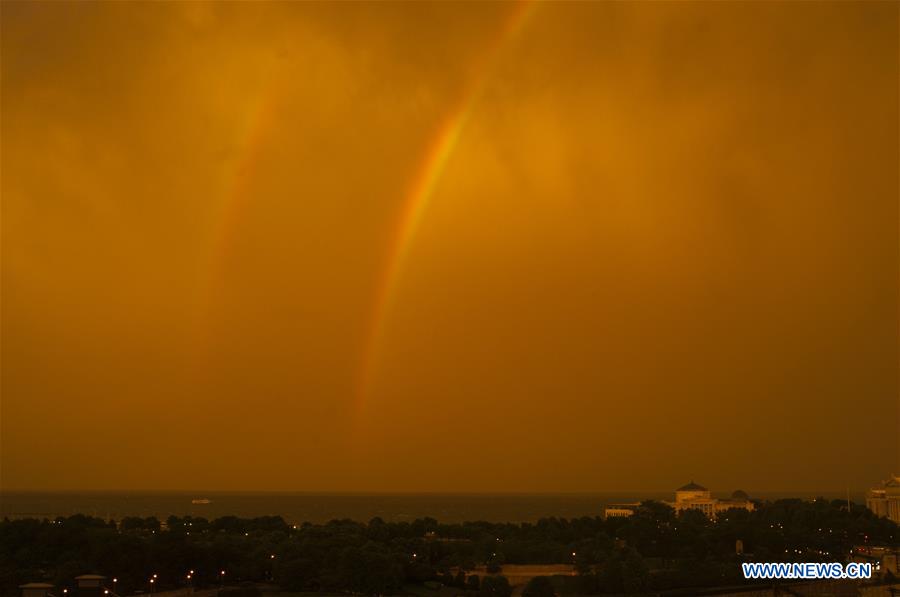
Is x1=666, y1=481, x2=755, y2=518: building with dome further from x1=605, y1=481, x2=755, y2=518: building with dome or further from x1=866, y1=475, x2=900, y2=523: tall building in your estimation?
x1=866, y1=475, x2=900, y2=523: tall building

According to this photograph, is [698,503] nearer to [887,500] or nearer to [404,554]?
[887,500]

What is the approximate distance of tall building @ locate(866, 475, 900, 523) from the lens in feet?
364

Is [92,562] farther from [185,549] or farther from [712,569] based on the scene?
[712,569]

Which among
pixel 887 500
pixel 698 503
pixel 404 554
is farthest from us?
pixel 698 503

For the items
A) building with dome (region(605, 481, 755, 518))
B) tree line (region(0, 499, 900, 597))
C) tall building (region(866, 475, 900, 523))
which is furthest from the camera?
building with dome (region(605, 481, 755, 518))

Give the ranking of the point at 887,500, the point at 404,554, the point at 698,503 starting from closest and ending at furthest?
1. the point at 404,554
2. the point at 887,500
3. the point at 698,503

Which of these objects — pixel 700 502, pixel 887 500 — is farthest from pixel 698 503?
pixel 887 500

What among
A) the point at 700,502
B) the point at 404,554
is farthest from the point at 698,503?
the point at 404,554

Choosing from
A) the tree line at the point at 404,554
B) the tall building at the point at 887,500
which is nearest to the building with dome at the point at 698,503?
the tall building at the point at 887,500

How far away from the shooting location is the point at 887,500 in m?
113

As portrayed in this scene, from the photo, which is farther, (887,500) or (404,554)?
(887,500)

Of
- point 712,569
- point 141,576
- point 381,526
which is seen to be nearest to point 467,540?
point 381,526

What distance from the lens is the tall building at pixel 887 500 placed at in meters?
111

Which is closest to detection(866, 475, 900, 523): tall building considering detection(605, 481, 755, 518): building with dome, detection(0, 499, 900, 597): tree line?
detection(605, 481, 755, 518): building with dome
